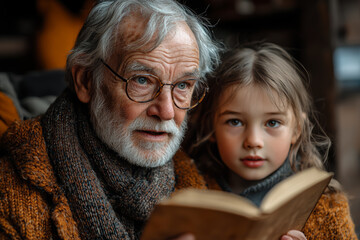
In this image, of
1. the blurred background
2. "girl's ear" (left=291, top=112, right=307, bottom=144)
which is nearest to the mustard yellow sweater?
"girl's ear" (left=291, top=112, right=307, bottom=144)

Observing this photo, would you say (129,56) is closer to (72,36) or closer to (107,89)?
(107,89)

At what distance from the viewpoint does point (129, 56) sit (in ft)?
4.78

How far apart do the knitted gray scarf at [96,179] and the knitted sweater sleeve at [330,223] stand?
0.57 m

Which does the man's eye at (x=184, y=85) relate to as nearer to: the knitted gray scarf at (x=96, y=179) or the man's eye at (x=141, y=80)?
the man's eye at (x=141, y=80)

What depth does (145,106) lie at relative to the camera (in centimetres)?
147

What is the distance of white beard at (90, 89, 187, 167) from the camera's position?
4.89 ft

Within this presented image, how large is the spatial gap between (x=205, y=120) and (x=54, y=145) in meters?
0.69

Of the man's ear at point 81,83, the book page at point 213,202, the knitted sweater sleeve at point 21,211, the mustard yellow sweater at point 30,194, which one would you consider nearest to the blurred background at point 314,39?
the man's ear at point 81,83

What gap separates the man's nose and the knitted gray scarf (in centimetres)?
24

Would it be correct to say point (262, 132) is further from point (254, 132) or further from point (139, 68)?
point (139, 68)

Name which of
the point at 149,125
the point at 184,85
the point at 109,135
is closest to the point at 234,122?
the point at 184,85

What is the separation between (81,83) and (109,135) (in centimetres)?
27

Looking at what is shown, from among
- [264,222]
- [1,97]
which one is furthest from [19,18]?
[264,222]

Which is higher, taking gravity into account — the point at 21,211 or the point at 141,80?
the point at 141,80
